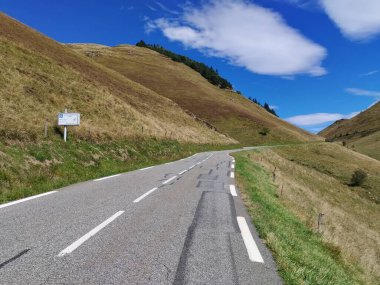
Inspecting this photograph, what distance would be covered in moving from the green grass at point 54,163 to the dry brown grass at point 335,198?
9.10m

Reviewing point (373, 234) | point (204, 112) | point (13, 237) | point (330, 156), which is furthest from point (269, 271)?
point (204, 112)

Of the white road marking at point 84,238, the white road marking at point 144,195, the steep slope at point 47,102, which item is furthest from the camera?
the steep slope at point 47,102

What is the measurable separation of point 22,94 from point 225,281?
23.1 meters

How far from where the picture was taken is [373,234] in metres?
22.6

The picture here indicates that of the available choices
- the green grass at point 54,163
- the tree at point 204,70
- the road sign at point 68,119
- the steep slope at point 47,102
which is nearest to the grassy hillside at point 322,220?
the green grass at point 54,163

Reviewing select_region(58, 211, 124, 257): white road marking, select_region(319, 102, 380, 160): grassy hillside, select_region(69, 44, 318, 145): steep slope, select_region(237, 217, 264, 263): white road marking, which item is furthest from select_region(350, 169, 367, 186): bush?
select_region(319, 102, 380, 160): grassy hillside

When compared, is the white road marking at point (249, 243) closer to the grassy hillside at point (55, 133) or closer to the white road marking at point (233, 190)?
the white road marking at point (233, 190)

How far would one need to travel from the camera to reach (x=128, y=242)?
6.67 meters

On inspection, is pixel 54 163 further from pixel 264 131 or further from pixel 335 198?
pixel 264 131

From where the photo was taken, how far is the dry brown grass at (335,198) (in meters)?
13.8

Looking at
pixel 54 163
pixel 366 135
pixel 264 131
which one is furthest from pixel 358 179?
pixel 366 135

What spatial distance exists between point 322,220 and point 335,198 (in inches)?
608

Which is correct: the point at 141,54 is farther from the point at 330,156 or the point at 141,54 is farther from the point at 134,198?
the point at 134,198

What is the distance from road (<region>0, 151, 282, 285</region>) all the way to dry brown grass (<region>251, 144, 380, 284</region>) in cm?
480
